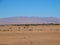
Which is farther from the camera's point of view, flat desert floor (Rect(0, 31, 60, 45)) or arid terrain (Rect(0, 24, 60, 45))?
arid terrain (Rect(0, 24, 60, 45))

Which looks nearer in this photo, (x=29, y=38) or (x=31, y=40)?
(x=31, y=40)

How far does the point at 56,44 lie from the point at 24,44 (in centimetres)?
284

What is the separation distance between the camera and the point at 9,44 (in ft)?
50.8

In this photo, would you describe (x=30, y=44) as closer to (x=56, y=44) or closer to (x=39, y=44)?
(x=39, y=44)

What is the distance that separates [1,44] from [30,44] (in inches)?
104

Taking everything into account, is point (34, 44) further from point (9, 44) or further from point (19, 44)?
point (9, 44)

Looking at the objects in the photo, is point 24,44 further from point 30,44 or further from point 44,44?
point 44,44

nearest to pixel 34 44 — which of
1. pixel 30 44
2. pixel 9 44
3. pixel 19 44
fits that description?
pixel 30 44

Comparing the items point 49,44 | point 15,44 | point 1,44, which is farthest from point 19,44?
point 49,44

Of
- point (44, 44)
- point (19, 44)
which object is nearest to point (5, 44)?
point (19, 44)

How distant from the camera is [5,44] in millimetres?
15430

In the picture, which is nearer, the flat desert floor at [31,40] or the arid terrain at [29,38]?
the flat desert floor at [31,40]

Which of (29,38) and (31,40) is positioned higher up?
(31,40)

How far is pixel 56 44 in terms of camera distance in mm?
15109
